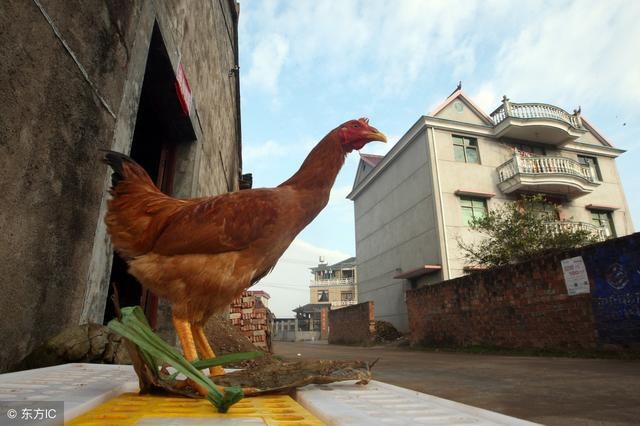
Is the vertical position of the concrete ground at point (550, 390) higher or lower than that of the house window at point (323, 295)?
lower

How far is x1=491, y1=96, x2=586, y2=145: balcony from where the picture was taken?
18375mm

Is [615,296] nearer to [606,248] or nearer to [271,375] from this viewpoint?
[606,248]

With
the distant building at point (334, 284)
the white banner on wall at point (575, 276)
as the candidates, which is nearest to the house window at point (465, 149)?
the white banner on wall at point (575, 276)

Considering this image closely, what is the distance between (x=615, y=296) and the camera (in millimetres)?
8109

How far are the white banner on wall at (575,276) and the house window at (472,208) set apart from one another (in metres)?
8.29

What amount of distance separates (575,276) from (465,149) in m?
11.1

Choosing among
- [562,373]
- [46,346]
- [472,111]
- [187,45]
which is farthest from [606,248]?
[472,111]

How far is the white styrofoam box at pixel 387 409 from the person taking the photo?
34.1 inches

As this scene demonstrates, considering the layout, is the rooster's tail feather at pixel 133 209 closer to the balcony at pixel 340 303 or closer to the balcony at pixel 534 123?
the balcony at pixel 534 123

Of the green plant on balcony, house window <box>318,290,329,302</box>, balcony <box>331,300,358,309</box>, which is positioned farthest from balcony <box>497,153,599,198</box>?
house window <box>318,290,329,302</box>

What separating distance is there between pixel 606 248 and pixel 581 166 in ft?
45.6

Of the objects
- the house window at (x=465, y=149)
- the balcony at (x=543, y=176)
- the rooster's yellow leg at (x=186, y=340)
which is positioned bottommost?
the rooster's yellow leg at (x=186, y=340)

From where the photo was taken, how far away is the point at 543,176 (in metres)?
17.7

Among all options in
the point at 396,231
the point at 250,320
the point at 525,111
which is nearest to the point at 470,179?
the point at 396,231
